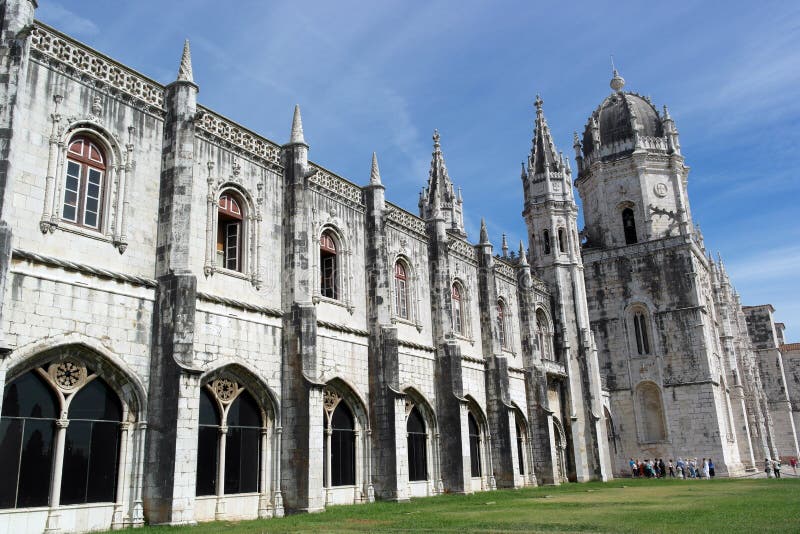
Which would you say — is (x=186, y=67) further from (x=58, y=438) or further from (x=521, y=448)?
(x=521, y=448)

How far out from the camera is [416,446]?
24.6 meters

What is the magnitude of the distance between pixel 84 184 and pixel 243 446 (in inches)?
301

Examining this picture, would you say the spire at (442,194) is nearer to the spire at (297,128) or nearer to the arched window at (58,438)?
the spire at (297,128)

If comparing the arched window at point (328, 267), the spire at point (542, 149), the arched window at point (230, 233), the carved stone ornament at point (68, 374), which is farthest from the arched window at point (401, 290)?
the spire at point (542, 149)

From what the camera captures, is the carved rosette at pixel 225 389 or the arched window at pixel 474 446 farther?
the arched window at pixel 474 446

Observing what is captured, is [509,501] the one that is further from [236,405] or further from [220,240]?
[220,240]

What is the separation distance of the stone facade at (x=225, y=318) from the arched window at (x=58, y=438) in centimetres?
6

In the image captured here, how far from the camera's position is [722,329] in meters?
50.0

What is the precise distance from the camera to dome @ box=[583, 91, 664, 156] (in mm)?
46781

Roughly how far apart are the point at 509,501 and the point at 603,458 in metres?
16.4

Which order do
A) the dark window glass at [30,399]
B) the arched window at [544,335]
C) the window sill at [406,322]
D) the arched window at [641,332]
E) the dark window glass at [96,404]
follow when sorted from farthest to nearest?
the arched window at [641,332] → the arched window at [544,335] → the window sill at [406,322] → the dark window glass at [96,404] → the dark window glass at [30,399]

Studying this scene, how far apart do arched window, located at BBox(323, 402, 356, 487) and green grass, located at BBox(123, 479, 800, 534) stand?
1231 mm

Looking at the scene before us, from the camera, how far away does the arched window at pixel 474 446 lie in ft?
91.5

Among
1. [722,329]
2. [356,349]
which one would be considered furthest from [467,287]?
[722,329]
